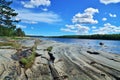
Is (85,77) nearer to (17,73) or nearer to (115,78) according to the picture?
(115,78)

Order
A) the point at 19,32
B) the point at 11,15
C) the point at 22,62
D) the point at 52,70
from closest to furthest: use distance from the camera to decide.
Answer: the point at 52,70, the point at 22,62, the point at 11,15, the point at 19,32

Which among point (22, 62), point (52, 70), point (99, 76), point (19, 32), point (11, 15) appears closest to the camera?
point (99, 76)

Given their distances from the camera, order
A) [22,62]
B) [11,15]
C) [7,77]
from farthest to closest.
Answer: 1. [11,15]
2. [22,62]
3. [7,77]

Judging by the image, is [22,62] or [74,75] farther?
[22,62]

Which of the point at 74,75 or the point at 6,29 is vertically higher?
the point at 6,29

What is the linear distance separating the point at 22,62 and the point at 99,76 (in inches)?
269

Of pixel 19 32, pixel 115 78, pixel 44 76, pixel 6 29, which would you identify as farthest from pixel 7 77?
pixel 19 32

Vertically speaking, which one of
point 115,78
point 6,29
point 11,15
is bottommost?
point 115,78

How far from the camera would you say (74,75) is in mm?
15000

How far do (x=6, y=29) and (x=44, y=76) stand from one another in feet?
134

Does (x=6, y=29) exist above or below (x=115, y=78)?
above

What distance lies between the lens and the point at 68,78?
13930mm

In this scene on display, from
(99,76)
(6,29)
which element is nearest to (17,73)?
(99,76)

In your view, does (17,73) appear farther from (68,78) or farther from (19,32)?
(19,32)
